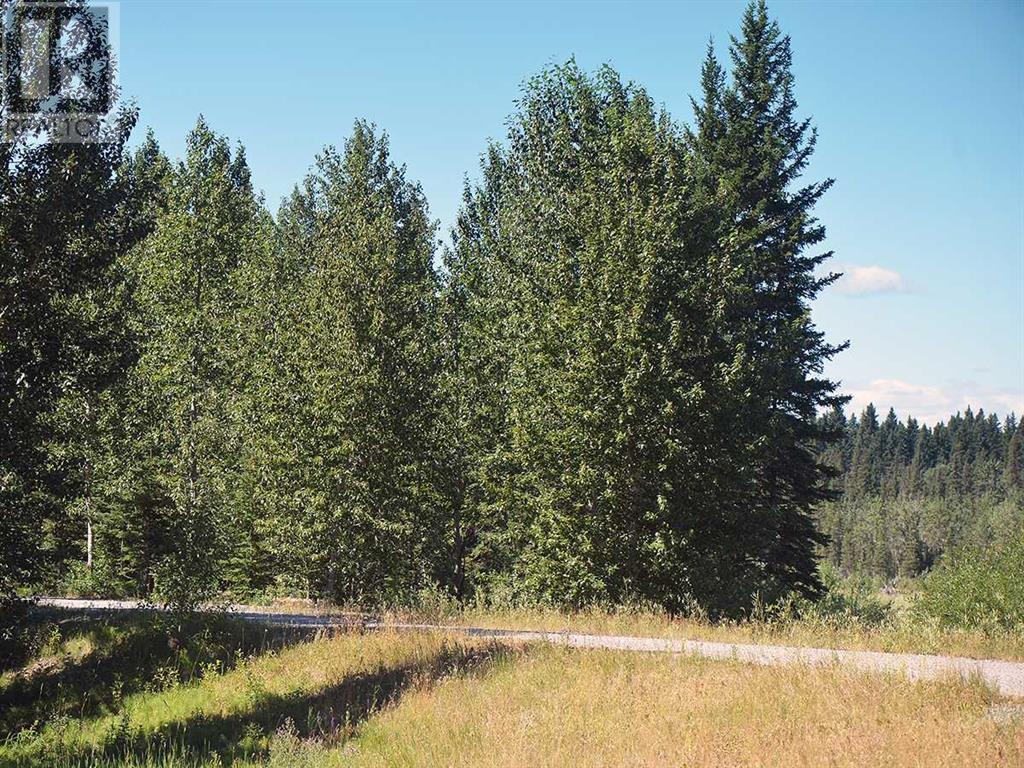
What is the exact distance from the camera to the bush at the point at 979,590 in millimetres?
21078

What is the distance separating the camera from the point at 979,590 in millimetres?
22375

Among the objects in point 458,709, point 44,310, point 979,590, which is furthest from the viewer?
point 979,590

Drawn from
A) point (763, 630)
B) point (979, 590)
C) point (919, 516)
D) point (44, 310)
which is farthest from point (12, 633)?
point (919, 516)

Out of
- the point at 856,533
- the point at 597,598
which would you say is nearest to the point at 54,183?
the point at 597,598

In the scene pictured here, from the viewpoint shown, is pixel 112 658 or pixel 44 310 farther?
pixel 112 658

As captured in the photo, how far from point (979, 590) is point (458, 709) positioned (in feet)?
56.3

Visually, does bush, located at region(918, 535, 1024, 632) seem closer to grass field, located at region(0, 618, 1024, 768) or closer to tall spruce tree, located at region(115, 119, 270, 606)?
grass field, located at region(0, 618, 1024, 768)

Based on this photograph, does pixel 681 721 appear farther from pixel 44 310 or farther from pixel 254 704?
pixel 44 310

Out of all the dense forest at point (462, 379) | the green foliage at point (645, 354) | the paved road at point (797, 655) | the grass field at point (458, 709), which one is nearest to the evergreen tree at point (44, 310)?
the dense forest at point (462, 379)

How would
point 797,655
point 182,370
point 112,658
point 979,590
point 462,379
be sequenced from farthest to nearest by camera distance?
point 182,370 → point 462,379 → point 979,590 → point 112,658 → point 797,655

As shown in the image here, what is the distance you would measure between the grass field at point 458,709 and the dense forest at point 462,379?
2.45 m

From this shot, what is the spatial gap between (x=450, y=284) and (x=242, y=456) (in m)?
9.88

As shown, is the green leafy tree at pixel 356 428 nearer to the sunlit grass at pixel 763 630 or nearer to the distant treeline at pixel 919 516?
the sunlit grass at pixel 763 630

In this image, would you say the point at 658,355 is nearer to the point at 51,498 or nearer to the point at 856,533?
the point at 51,498
